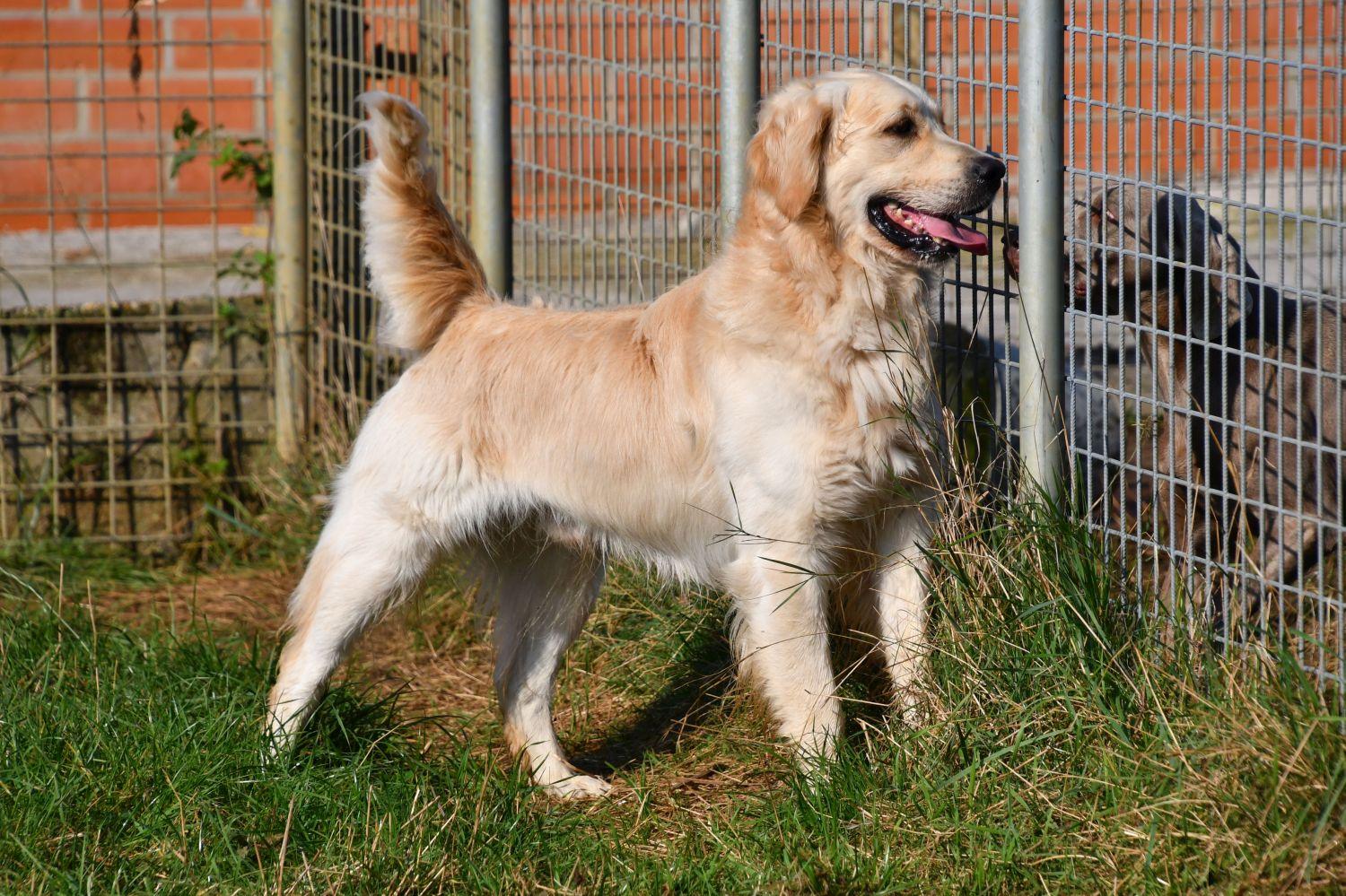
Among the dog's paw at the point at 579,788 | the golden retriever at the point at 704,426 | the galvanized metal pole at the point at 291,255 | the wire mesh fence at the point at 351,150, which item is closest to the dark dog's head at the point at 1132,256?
the golden retriever at the point at 704,426

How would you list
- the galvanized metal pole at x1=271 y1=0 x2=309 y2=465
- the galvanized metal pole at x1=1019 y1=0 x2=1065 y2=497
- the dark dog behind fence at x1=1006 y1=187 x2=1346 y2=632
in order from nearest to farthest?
the galvanized metal pole at x1=1019 y1=0 x2=1065 y2=497
the dark dog behind fence at x1=1006 y1=187 x2=1346 y2=632
the galvanized metal pole at x1=271 y1=0 x2=309 y2=465

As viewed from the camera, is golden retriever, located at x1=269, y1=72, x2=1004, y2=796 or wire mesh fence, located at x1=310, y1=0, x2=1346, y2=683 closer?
wire mesh fence, located at x1=310, y1=0, x2=1346, y2=683

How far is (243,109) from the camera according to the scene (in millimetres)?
6664

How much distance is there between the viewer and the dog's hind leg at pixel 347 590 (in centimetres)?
363

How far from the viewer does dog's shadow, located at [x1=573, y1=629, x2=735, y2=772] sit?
3.95 meters

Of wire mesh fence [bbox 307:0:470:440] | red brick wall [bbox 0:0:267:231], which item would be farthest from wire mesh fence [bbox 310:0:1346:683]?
red brick wall [bbox 0:0:267:231]

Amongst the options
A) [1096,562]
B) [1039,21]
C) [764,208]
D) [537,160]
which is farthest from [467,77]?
[1096,562]

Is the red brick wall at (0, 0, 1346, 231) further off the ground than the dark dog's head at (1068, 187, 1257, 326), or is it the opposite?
the red brick wall at (0, 0, 1346, 231)

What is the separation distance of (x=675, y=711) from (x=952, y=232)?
165 centimetres

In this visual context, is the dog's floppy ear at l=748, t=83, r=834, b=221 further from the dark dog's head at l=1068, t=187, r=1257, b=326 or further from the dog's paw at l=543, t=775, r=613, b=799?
the dog's paw at l=543, t=775, r=613, b=799

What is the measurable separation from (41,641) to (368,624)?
117cm

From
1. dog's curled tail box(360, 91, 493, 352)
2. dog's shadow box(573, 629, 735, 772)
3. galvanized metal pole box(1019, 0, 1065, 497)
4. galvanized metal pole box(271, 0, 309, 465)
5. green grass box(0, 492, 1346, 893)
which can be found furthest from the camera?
galvanized metal pole box(271, 0, 309, 465)

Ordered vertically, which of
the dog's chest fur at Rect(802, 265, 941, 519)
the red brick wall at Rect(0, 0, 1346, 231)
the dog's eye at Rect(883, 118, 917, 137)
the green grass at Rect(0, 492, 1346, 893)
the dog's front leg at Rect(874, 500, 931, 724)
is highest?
the red brick wall at Rect(0, 0, 1346, 231)

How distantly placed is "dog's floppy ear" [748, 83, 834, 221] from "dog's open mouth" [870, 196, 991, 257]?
0.58 ft
